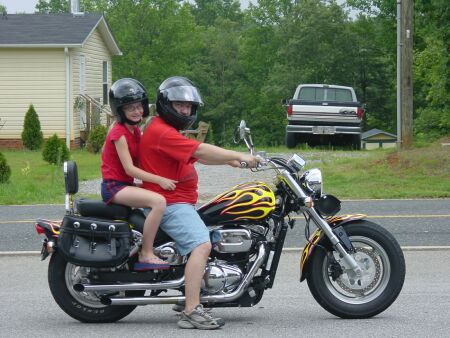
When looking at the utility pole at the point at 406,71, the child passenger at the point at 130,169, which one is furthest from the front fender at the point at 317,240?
the utility pole at the point at 406,71

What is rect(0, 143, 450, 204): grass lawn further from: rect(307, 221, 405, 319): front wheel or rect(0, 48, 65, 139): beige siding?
rect(307, 221, 405, 319): front wheel

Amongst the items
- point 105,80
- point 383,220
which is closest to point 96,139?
point 105,80

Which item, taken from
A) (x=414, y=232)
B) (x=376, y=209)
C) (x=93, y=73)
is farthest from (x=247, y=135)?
(x=93, y=73)

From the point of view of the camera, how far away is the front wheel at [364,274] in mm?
7000

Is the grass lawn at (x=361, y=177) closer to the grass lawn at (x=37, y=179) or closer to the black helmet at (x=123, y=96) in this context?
the grass lawn at (x=37, y=179)

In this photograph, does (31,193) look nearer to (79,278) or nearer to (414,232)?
(414,232)

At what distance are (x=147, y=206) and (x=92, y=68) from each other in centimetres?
2882

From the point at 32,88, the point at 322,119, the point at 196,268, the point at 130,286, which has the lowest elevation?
the point at 130,286

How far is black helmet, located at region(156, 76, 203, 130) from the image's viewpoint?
6.85m

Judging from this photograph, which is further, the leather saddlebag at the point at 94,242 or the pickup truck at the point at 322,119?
the pickup truck at the point at 322,119

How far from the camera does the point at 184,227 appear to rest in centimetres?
671

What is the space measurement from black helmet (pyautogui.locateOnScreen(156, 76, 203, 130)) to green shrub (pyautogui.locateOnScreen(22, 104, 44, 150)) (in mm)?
24021

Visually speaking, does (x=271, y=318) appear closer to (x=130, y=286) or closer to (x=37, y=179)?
(x=130, y=286)

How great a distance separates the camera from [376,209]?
14664 millimetres
